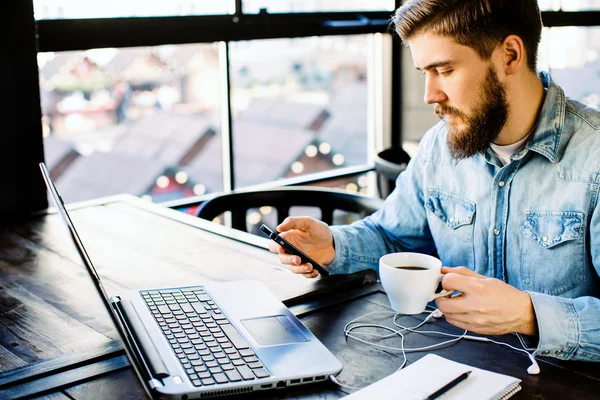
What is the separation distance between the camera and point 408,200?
1.74 meters

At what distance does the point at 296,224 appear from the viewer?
5.02ft

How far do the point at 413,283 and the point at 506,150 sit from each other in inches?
20.8

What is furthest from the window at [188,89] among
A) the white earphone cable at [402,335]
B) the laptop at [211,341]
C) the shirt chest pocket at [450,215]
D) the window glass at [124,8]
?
the white earphone cable at [402,335]

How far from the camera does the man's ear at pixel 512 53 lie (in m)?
1.44

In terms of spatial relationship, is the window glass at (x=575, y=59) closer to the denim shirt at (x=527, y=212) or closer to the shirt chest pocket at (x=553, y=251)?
the denim shirt at (x=527, y=212)

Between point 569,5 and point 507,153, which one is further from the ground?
point 569,5

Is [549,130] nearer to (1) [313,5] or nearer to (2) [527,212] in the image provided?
(2) [527,212]

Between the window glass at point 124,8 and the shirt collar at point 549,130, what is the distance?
1.51m

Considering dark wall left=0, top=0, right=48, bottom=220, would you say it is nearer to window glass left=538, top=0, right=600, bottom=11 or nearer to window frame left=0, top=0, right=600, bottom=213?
window frame left=0, top=0, right=600, bottom=213

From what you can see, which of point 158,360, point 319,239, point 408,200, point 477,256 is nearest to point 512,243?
point 477,256

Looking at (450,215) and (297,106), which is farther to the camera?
(297,106)

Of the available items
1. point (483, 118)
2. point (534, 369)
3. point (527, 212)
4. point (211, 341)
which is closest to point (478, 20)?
point (483, 118)

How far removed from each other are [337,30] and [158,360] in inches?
94.9

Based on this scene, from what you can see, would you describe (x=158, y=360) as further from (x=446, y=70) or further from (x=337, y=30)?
(x=337, y=30)
